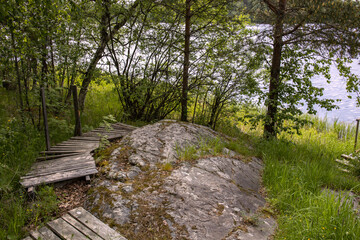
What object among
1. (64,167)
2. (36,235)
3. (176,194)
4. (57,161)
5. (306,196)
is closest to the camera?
(36,235)

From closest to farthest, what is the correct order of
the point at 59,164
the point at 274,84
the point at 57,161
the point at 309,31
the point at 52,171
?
the point at 52,171
the point at 59,164
the point at 57,161
the point at 309,31
the point at 274,84

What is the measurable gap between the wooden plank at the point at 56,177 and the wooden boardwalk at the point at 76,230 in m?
0.90

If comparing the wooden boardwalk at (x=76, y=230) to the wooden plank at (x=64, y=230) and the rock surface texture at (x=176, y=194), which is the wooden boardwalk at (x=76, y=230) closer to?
the wooden plank at (x=64, y=230)

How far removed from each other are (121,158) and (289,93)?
4.62 m

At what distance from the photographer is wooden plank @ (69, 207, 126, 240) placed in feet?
9.37

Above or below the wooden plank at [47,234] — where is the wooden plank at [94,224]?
above

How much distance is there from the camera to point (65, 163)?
177 inches

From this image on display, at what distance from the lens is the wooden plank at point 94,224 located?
9.37 ft

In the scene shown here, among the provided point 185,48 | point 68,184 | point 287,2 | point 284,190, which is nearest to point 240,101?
point 185,48

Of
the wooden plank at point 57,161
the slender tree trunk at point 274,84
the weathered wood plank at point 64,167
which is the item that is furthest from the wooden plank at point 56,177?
the slender tree trunk at point 274,84

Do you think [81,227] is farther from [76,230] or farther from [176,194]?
[176,194]

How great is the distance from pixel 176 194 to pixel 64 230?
4.61 ft

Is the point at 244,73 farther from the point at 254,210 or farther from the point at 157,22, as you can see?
the point at 254,210

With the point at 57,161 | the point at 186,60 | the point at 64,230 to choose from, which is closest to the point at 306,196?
the point at 64,230
